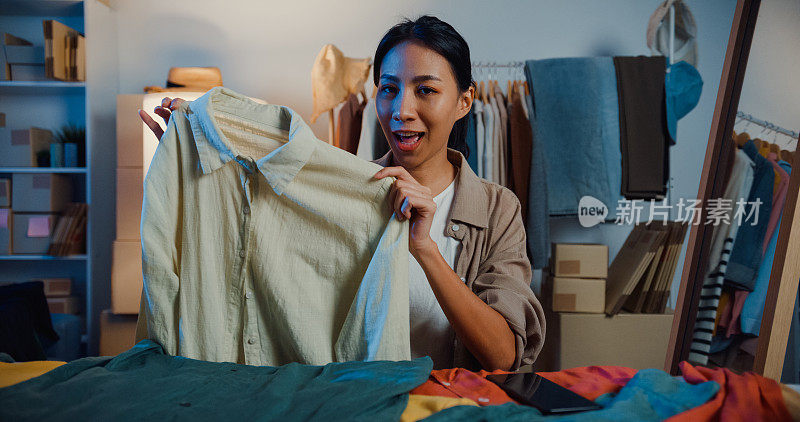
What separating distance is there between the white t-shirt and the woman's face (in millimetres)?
285

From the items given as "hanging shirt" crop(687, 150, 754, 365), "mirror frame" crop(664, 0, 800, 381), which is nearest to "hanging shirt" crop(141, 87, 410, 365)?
"mirror frame" crop(664, 0, 800, 381)

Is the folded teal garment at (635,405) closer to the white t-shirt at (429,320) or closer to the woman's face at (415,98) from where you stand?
the white t-shirt at (429,320)

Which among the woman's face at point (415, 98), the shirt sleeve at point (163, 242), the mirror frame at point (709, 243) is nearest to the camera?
the shirt sleeve at point (163, 242)

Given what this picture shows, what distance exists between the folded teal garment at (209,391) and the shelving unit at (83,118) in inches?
109

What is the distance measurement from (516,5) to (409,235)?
8.83 feet

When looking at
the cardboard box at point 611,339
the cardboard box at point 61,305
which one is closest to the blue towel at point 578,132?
the cardboard box at point 611,339

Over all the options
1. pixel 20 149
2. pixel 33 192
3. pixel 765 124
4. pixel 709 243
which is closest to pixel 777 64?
pixel 765 124

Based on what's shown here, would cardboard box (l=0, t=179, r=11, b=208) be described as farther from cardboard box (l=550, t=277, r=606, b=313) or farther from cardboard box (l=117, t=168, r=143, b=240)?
cardboard box (l=550, t=277, r=606, b=313)

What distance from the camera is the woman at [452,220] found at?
105 centimetres

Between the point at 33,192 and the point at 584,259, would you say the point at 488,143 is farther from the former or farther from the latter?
the point at 33,192

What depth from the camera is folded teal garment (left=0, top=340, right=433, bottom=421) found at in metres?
0.58

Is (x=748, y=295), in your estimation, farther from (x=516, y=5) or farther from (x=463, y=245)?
(x=516, y=5)

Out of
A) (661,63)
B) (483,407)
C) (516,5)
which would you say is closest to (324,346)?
(483,407)

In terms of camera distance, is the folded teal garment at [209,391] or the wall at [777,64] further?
the wall at [777,64]
